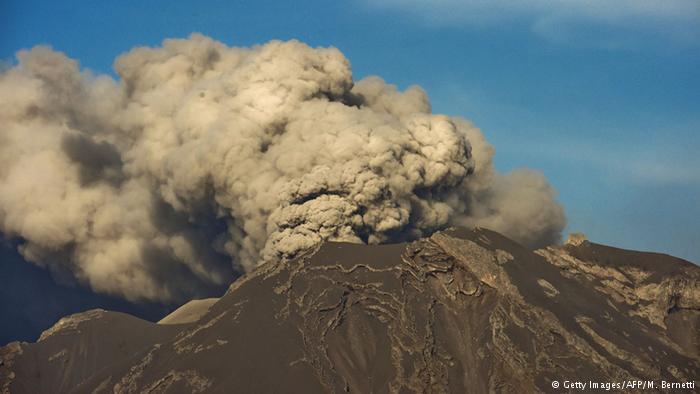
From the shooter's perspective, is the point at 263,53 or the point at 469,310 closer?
the point at 469,310

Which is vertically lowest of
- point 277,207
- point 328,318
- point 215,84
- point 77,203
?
point 328,318

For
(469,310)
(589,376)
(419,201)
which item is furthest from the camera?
(419,201)

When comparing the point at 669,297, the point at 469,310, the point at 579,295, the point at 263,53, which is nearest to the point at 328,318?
the point at 469,310

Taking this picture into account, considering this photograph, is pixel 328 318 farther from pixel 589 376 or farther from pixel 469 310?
pixel 589 376

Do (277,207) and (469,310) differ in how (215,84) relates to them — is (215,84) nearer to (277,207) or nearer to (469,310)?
(277,207)

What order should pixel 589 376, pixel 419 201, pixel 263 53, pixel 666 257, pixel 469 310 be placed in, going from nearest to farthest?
pixel 589 376, pixel 469 310, pixel 666 257, pixel 419 201, pixel 263 53

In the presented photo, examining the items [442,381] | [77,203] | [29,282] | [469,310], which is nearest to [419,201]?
[469,310]

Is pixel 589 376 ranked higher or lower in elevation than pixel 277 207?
lower
